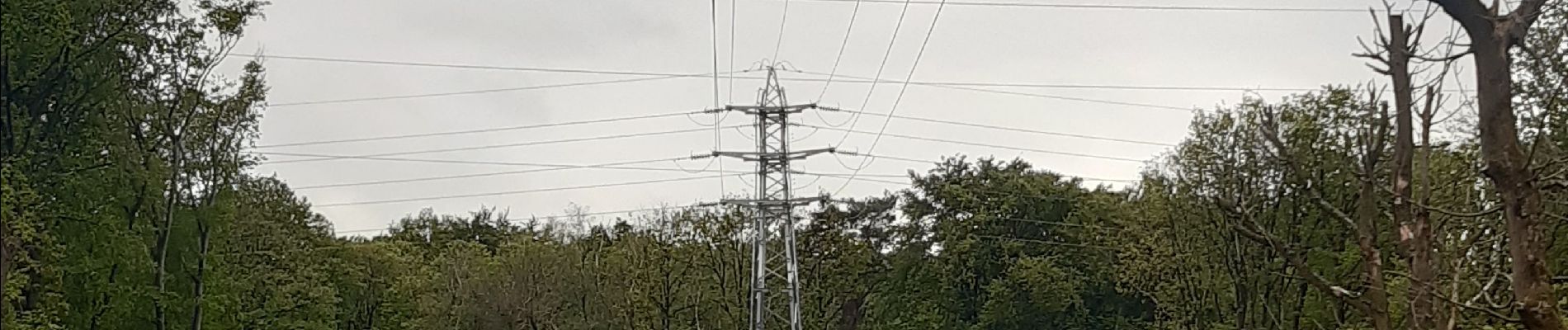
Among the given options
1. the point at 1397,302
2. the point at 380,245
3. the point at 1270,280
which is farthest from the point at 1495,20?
the point at 380,245

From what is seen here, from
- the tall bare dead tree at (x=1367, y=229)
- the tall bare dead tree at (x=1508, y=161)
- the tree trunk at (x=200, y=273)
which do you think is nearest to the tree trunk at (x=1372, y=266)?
the tall bare dead tree at (x=1367, y=229)

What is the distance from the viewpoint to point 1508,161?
4223 millimetres

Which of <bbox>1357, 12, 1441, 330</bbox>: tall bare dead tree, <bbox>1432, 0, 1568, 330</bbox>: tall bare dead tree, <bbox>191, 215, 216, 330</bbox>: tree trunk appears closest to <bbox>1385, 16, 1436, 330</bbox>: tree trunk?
<bbox>1357, 12, 1441, 330</bbox>: tall bare dead tree

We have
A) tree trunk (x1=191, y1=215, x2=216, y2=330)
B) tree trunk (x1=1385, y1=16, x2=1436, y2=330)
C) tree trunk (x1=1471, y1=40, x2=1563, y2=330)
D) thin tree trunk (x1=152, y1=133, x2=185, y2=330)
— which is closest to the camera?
tree trunk (x1=1471, y1=40, x2=1563, y2=330)

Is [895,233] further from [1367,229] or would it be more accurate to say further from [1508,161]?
[1508,161]

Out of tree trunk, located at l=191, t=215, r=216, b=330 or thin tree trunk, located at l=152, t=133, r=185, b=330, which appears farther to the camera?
tree trunk, located at l=191, t=215, r=216, b=330

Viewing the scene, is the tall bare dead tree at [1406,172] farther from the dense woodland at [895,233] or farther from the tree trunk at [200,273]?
the tree trunk at [200,273]

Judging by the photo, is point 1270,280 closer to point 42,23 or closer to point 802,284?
point 802,284

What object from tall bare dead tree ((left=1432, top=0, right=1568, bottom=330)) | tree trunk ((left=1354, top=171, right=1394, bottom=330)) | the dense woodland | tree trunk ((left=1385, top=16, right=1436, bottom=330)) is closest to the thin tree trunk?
the dense woodland

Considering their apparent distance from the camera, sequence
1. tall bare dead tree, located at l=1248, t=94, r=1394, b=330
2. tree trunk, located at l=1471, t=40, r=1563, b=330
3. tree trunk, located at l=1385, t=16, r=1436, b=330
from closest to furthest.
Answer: tree trunk, located at l=1471, t=40, r=1563, b=330 → tree trunk, located at l=1385, t=16, r=1436, b=330 → tall bare dead tree, located at l=1248, t=94, r=1394, b=330

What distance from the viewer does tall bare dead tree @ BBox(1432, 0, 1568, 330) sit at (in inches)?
164

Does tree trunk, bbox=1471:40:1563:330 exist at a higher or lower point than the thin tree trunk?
lower

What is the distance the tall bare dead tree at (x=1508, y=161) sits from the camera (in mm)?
4160

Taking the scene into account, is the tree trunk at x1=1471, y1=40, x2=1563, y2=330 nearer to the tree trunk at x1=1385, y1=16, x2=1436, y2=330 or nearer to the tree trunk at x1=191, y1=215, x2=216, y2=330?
the tree trunk at x1=1385, y1=16, x2=1436, y2=330
